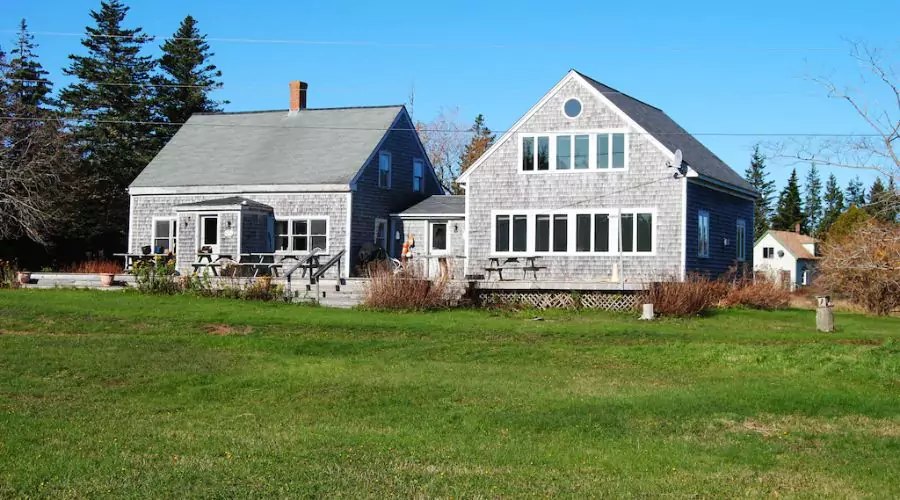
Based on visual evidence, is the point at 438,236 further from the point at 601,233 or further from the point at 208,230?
the point at 208,230

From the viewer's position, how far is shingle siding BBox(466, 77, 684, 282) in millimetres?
30375

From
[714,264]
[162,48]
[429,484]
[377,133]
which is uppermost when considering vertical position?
[162,48]

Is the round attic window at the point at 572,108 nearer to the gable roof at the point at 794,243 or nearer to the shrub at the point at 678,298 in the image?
the shrub at the point at 678,298

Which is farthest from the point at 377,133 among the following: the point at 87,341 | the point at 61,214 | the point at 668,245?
the point at 87,341

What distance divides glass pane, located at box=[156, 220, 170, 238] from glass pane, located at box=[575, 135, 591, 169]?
15361 mm

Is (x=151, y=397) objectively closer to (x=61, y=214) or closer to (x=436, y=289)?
(x=436, y=289)

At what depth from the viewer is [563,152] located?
3198 cm

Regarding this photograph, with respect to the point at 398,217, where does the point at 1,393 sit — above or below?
below

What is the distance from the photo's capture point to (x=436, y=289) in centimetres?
2603

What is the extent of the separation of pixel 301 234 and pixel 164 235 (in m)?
5.81

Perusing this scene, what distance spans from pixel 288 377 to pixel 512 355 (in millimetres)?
4580

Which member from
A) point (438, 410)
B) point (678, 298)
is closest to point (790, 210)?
point (678, 298)

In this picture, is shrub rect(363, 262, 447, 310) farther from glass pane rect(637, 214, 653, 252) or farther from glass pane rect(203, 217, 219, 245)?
glass pane rect(203, 217, 219, 245)

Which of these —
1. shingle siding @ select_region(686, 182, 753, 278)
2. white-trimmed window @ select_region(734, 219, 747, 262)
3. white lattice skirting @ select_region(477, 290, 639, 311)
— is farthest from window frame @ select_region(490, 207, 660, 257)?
white-trimmed window @ select_region(734, 219, 747, 262)
